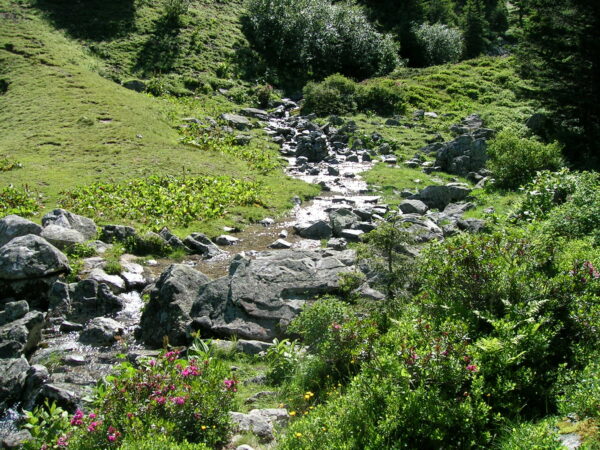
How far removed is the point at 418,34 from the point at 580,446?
69269 millimetres

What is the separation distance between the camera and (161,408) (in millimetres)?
7547

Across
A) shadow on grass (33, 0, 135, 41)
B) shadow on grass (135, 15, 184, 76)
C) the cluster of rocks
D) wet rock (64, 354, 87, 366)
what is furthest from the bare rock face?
shadow on grass (33, 0, 135, 41)

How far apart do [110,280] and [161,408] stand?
948cm

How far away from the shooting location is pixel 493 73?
179ft

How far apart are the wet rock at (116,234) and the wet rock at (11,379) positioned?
827cm

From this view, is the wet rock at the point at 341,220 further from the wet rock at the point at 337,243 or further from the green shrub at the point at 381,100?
the green shrub at the point at 381,100

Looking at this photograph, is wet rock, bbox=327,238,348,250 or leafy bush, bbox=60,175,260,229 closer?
wet rock, bbox=327,238,348,250

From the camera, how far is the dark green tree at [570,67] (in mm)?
26359

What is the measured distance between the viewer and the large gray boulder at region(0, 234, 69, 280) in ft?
49.0

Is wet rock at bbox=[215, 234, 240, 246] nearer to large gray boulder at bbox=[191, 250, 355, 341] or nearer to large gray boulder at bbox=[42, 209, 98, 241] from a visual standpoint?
large gray boulder at bbox=[42, 209, 98, 241]

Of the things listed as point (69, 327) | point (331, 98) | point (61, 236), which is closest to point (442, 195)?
point (61, 236)

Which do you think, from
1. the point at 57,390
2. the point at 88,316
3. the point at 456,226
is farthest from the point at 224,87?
the point at 57,390

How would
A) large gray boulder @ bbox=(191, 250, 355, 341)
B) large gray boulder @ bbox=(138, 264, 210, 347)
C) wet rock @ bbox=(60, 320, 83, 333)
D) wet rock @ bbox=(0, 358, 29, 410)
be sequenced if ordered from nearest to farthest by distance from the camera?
wet rock @ bbox=(0, 358, 29, 410), large gray boulder @ bbox=(191, 250, 355, 341), large gray boulder @ bbox=(138, 264, 210, 347), wet rock @ bbox=(60, 320, 83, 333)

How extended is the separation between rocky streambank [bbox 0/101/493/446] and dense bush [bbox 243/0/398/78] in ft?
119
